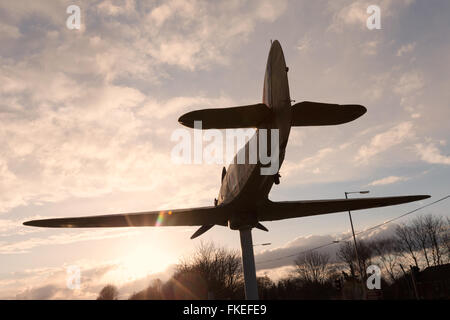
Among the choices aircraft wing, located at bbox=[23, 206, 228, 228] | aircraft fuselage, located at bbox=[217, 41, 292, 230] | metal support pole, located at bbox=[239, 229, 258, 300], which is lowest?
metal support pole, located at bbox=[239, 229, 258, 300]

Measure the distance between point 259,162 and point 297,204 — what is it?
4790 millimetres

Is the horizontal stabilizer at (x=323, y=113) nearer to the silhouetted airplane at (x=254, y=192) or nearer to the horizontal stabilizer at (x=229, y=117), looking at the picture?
the silhouetted airplane at (x=254, y=192)

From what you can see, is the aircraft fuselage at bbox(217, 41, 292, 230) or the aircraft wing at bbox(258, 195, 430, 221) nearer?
the aircraft fuselage at bbox(217, 41, 292, 230)

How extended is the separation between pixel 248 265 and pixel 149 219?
428cm

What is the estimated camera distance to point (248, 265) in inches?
474

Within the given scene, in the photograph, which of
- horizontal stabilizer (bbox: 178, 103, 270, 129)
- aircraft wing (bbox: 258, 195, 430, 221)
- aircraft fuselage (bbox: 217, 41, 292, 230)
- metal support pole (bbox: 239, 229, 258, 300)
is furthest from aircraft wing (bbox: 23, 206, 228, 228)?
horizontal stabilizer (bbox: 178, 103, 270, 129)

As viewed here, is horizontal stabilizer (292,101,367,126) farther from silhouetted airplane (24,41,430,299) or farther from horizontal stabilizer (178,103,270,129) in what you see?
horizontal stabilizer (178,103,270,129)

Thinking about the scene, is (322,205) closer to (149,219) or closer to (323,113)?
(323,113)

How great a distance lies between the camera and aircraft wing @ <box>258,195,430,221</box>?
12320 millimetres

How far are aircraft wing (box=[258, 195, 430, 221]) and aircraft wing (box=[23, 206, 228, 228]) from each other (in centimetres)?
195

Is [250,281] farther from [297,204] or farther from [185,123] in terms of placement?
[185,123]

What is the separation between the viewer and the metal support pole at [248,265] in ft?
38.7

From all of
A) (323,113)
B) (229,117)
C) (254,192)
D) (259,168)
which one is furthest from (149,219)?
(323,113)

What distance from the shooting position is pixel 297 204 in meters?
13.0
